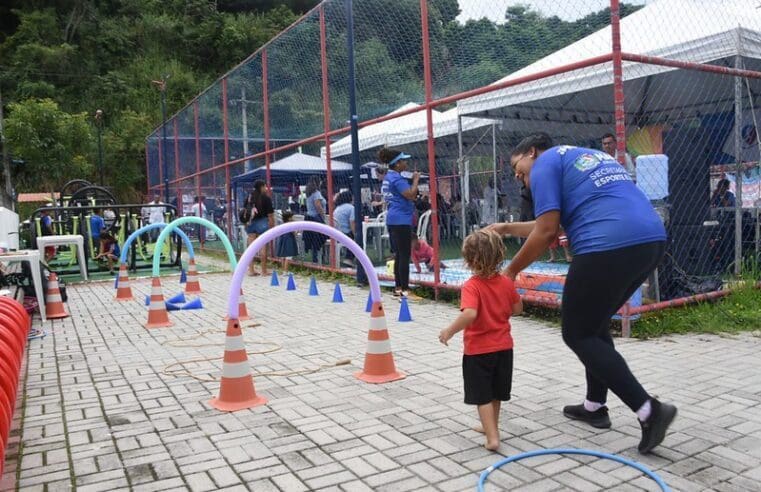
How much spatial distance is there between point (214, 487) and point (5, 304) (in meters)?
2.78

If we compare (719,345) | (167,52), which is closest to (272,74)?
(719,345)

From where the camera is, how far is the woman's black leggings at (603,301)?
3.00 metres

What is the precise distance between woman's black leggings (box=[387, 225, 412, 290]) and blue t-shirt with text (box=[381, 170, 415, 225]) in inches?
3.4

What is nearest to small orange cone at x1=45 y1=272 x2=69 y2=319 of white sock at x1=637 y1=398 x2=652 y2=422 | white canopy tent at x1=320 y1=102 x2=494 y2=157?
white canopy tent at x1=320 y1=102 x2=494 y2=157

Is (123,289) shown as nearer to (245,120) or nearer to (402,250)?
(402,250)

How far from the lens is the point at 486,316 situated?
3.09 meters

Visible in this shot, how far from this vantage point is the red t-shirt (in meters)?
3.08

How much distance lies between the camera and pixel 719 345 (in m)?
5.11

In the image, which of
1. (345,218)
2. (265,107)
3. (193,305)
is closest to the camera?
(193,305)

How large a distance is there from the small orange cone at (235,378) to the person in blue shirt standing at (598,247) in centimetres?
183

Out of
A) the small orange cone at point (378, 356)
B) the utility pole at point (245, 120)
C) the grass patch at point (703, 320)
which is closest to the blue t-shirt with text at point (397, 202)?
the grass patch at point (703, 320)

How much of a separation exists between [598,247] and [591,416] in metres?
1.04

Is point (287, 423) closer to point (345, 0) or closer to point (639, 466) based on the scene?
point (639, 466)

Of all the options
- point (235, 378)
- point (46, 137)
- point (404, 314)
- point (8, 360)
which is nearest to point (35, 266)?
point (8, 360)
